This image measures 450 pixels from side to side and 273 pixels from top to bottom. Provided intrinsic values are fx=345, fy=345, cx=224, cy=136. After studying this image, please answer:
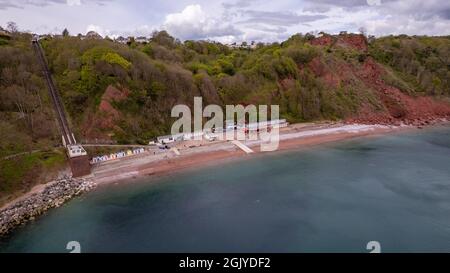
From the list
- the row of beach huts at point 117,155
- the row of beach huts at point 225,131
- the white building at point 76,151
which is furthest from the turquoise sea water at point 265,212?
the row of beach huts at point 225,131

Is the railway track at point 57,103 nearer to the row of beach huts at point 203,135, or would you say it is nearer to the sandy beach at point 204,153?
the row of beach huts at point 203,135

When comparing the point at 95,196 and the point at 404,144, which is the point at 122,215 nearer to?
the point at 95,196

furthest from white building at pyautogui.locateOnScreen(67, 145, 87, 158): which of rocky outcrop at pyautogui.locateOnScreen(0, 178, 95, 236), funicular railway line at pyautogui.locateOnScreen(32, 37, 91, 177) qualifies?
rocky outcrop at pyautogui.locateOnScreen(0, 178, 95, 236)

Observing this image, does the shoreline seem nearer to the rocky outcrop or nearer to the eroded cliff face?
the rocky outcrop

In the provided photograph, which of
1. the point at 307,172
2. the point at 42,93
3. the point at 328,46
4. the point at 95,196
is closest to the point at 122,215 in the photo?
the point at 95,196

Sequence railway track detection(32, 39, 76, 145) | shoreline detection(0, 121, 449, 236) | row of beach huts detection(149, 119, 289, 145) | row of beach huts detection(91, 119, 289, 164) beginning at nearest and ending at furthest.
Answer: shoreline detection(0, 121, 449, 236) < railway track detection(32, 39, 76, 145) < row of beach huts detection(91, 119, 289, 164) < row of beach huts detection(149, 119, 289, 145)

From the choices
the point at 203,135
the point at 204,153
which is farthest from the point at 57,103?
the point at 204,153
